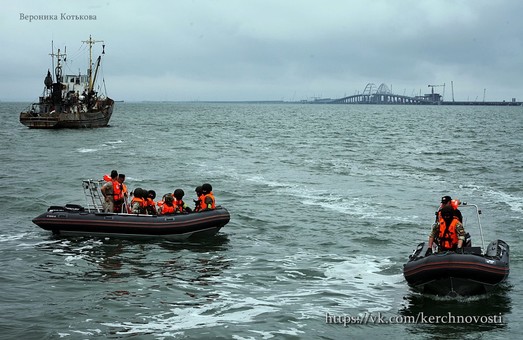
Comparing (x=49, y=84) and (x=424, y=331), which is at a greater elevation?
(x=49, y=84)

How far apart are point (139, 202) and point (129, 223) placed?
2.43 feet

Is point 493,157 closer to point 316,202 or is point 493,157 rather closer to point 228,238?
point 316,202

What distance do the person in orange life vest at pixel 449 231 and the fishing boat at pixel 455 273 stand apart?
0.23 metres

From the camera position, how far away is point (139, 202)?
19.2 meters

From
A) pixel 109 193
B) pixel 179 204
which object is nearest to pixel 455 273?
pixel 179 204

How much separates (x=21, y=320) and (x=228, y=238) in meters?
8.33

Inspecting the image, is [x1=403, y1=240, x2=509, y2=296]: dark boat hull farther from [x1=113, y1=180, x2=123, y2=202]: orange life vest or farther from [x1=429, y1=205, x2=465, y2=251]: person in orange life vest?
[x1=113, y1=180, x2=123, y2=202]: orange life vest

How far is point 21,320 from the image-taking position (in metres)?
12.7

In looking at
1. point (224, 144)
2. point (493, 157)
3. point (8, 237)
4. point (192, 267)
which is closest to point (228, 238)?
point (192, 267)

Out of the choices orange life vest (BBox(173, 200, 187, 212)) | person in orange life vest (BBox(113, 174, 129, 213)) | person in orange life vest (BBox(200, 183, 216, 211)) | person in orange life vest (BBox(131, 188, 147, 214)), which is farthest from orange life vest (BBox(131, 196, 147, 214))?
person in orange life vest (BBox(200, 183, 216, 211))

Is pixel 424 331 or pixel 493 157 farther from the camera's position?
pixel 493 157

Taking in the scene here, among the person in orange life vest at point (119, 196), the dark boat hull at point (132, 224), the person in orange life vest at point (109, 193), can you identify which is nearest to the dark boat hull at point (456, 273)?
the dark boat hull at point (132, 224)

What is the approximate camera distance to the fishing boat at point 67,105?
241ft

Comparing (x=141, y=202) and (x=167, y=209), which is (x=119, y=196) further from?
(x=167, y=209)
